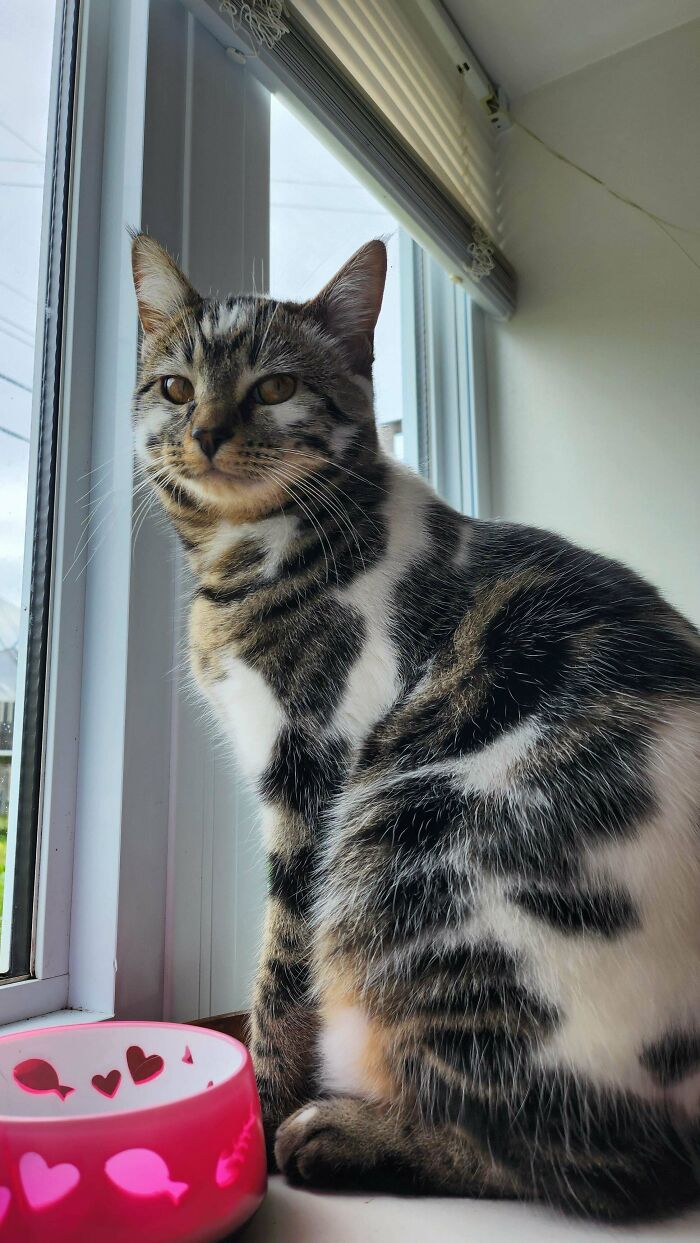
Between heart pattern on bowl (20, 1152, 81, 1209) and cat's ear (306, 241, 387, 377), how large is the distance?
78 centimetres

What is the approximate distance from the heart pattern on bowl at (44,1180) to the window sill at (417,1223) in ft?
0.49

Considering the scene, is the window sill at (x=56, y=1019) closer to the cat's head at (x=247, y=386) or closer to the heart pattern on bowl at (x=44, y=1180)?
the heart pattern on bowl at (x=44, y=1180)

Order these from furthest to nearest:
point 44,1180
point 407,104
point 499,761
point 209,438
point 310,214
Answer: point 407,104, point 310,214, point 209,438, point 499,761, point 44,1180

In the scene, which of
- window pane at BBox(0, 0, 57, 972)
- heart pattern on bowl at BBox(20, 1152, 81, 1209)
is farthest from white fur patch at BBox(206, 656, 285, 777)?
heart pattern on bowl at BBox(20, 1152, 81, 1209)

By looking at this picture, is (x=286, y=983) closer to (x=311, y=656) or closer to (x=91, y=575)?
(x=311, y=656)

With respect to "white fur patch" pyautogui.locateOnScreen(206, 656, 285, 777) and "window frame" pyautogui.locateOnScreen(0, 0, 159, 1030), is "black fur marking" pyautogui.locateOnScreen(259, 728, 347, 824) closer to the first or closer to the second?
"white fur patch" pyautogui.locateOnScreen(206, 656, 285, 777)

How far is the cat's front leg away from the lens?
2.37 ft

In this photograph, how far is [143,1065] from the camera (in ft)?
2.11

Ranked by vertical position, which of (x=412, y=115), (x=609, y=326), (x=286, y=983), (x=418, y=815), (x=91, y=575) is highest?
(x=412, y=115)

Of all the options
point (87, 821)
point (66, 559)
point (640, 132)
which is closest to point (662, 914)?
point (87, 821)

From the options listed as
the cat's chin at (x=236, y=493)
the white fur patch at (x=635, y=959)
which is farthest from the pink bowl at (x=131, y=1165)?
the cat's chin at (x=236, y=493)

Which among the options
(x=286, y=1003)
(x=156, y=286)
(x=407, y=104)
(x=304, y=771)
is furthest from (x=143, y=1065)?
(x=407, y=104)

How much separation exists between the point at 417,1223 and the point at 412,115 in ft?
5.27

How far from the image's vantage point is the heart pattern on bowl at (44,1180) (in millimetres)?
459
